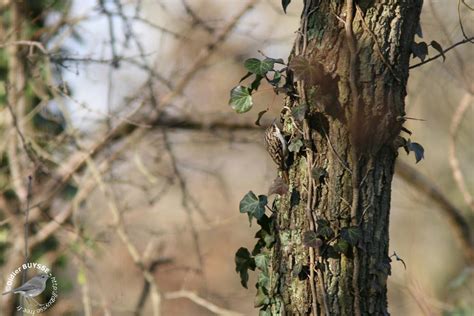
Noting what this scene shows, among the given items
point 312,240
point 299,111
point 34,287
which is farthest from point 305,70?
point 34,287

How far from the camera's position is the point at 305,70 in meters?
2.07

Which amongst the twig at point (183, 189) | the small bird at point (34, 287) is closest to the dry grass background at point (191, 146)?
the twig at point (183, 189)

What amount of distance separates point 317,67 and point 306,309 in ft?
2.33

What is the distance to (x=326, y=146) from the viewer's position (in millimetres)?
2119

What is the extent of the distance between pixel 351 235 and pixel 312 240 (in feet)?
0.37

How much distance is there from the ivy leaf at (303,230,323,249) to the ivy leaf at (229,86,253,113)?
1.48 ft

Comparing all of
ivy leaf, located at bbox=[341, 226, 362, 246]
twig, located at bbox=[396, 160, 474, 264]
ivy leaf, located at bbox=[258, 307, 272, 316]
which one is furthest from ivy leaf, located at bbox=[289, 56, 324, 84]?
twig, located at bbox=[396, 160, 474, 264]

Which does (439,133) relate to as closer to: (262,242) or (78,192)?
(78,192)

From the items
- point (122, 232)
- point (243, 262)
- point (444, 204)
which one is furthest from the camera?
point (444, 204)

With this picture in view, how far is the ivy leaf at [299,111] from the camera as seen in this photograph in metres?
2.09

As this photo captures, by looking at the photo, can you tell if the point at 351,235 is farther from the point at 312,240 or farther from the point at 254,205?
the point at 254,205

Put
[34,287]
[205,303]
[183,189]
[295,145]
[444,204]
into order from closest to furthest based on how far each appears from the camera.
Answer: [295,145]
[34,287]
[205,303]
[183,189]
[444,204]

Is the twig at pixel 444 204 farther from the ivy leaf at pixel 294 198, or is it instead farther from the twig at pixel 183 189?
the ivy leaf at pixel 294 198

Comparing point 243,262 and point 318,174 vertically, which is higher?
point 318,174
